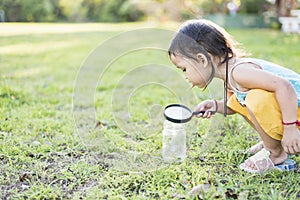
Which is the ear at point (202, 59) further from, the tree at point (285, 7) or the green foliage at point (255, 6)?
the green foliage at point (255, 6)

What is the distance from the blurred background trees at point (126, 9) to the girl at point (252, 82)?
11.9 meters

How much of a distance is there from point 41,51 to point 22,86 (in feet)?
9.51

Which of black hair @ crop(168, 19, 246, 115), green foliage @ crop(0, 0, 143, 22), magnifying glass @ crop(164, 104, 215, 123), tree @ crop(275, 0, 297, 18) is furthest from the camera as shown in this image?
green foliage @ crop(0, 0, 143, 22)

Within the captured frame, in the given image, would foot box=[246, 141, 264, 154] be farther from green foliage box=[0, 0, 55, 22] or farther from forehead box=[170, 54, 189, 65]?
green foliage box=[0, 0, 55, 22]

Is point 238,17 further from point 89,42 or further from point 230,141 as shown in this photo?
point 230,141

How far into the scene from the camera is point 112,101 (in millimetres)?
3383

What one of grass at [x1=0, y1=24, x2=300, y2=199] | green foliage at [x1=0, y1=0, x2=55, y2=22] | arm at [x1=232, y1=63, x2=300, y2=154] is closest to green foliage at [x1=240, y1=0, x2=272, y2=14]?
green foliage at [x1=0, y1=0, x2=55, y2=22]

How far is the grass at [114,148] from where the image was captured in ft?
5.61

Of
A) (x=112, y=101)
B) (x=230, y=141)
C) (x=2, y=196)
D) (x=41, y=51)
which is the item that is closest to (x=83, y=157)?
(x=2, y=196)

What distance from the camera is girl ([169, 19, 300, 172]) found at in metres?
1.71

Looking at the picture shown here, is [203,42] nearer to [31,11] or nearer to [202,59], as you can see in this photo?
[202,59]

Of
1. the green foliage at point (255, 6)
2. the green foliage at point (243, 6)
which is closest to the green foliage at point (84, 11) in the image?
the green foliage at point (243, 6)

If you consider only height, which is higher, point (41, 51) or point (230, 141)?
point (230, 141)

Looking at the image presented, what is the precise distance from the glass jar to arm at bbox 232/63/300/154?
1.88 feet
